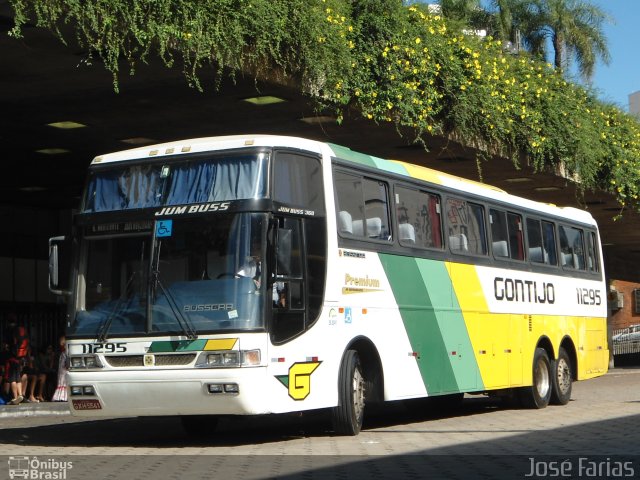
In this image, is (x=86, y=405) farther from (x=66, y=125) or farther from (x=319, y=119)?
(x=66, y=125)

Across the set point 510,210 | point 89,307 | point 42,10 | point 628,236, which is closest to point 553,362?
point 510,210

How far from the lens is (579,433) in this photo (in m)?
13.9

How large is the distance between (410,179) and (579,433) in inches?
161

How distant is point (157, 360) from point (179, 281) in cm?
87

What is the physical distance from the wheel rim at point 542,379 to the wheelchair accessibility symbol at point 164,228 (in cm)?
857

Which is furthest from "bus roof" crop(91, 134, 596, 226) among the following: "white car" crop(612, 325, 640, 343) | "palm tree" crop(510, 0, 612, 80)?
"white car" crop(612, 325, 640, 343)

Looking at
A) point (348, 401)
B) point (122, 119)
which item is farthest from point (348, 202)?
point (122, 119)

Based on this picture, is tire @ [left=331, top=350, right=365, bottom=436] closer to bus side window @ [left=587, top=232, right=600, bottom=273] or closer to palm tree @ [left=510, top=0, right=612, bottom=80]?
bus side window @ [left=587, top=232, right=600, bottom=273]

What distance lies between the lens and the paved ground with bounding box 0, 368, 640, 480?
33.7 ft

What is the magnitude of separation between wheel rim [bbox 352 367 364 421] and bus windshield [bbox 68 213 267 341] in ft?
6.52

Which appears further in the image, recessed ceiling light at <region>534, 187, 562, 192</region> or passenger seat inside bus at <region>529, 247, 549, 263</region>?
recessed ceiling light at <region>534, 187, 562, 192</region>

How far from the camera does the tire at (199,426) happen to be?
14.8 metres

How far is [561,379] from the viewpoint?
66.2ft

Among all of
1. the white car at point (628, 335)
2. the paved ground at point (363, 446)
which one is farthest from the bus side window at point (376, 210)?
the white car at point (628, 335)
